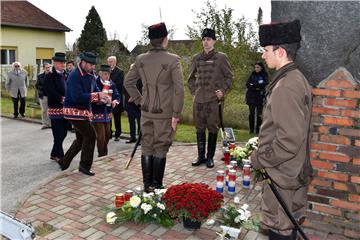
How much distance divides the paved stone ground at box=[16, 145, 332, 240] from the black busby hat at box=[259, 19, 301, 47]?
2.13 metres

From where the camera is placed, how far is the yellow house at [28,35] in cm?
2641

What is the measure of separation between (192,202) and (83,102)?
2.80 metres

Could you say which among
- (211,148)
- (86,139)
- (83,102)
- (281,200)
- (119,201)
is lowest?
(119,201)

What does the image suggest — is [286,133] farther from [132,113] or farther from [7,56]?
[7,56]

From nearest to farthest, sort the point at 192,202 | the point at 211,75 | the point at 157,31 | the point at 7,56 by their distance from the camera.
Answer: the point at 192,202 → the point at 157,31 → the point at 211,75 → the point at 7,56

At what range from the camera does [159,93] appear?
15.9 feet

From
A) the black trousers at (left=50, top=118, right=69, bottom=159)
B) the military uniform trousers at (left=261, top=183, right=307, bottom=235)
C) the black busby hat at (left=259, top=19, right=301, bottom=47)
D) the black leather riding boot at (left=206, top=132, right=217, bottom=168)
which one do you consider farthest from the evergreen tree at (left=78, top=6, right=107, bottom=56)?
the military uniform trousers at (left=261, top=183, right=307, bottom=235)

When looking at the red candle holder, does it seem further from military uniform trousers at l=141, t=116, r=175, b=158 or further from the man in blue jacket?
the man in blue jacket

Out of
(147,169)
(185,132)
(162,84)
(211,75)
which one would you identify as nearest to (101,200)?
(147,169)

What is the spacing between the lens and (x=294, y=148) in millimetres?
2762

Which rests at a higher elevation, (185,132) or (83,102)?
(83,102)

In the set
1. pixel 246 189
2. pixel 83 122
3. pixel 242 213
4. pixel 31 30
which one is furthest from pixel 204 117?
pixel 31 30

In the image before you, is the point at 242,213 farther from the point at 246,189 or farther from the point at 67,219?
the point at 67,219

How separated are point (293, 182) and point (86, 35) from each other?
32574 mm
